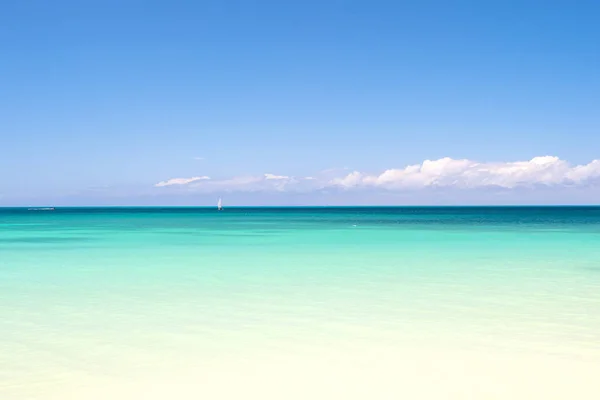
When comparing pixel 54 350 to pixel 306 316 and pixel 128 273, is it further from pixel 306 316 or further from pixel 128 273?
pixel 128 273

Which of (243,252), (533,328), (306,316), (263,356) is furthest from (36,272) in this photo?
(533,328)

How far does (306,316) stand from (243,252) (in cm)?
1227

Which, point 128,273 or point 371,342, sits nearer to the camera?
point 371,342

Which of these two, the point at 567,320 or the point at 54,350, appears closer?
the point at 54,350

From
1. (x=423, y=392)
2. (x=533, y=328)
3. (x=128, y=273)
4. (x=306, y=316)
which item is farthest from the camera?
(x=128, y=273)

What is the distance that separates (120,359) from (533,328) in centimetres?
533

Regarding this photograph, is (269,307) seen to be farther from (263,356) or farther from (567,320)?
(567,320)

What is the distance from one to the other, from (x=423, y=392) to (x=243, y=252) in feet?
51.4

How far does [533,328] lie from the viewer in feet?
26.5

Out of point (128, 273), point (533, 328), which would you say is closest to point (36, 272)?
point (128, 273)

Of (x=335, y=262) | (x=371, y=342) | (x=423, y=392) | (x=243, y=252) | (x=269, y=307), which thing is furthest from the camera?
(x=243, y=252)

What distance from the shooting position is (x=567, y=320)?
28.0ft

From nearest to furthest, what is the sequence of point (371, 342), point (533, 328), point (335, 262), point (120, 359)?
point (120, 359), point (371, 342), point (533, 328), point (335, 262)

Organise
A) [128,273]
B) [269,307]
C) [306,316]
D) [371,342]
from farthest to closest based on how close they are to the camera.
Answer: [128,273]
[269,307]
[306,316]
[371,342]
